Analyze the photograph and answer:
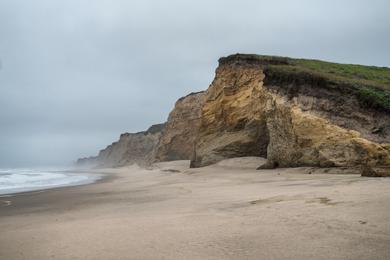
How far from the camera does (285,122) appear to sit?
19.0m

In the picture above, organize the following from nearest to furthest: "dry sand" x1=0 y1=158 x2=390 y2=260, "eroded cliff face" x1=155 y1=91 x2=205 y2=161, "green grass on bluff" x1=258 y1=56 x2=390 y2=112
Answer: "dry sand" x1=0 y1=158 x2=390 y2=260 → "green grass on bluff" x1=258 y1=56 x2=390 y2=112 → "eroded cliff face" x1=155 y1=91 x2=205 y2=161

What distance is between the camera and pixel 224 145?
84.7 ft

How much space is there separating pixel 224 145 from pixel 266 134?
317cm

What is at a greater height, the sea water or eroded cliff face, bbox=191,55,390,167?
eroded cliff face, bbox=191,55,390,167

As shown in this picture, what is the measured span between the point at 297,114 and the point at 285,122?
110cm

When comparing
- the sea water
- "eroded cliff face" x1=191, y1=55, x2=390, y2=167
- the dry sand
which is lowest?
the sea water

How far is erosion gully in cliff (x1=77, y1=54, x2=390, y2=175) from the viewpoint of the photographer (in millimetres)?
15648

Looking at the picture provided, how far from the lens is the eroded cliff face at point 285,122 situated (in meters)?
15.6

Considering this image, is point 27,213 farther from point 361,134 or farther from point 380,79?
point 380,79

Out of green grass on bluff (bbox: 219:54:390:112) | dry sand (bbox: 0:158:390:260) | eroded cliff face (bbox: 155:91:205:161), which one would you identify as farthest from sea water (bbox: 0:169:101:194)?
eroded cliff face (bbox: 155:91:205:161)

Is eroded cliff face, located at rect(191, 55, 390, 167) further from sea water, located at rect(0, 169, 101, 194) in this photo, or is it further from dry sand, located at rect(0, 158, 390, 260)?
sea water, located at rect(0, 169, 101, 194)

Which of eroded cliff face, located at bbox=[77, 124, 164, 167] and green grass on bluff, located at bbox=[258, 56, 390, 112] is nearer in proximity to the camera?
green grass on bluff, located at bbox=[258, 56, 390, 112]

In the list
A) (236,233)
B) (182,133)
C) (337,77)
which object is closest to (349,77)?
(337,77)

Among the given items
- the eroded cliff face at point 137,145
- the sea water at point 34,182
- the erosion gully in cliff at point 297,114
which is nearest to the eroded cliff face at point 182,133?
the sea water at point 34,182
